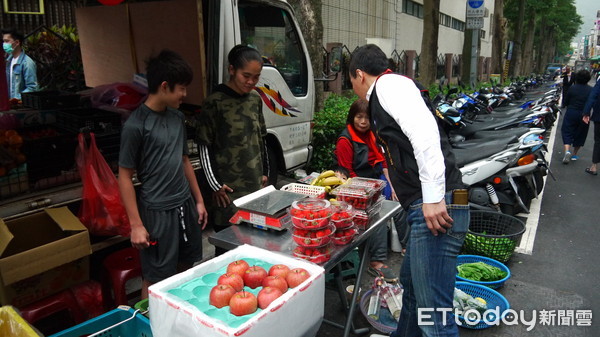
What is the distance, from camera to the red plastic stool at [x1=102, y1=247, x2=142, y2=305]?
3.11m

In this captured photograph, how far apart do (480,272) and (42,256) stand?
3.33 m

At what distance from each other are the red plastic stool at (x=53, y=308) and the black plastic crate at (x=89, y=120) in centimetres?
133

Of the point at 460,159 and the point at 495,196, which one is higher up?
the point at 460,159

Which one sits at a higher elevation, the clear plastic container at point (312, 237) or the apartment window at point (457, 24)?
A: the apartment window at point (457, 24)

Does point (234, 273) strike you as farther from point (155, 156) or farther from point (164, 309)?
point (155, 156)

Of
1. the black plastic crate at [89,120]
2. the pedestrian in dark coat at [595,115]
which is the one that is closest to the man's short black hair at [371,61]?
the black plastic crate at [89,120]

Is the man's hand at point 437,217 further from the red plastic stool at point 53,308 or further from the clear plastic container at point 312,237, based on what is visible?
the red plastic stool at point 53,308

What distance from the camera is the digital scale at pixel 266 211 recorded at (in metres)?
2.44

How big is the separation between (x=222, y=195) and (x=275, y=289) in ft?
5.20

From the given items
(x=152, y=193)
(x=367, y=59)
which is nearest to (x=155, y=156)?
(x=152, y=193)

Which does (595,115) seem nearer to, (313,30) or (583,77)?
(583,77)

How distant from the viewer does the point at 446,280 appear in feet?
7.51

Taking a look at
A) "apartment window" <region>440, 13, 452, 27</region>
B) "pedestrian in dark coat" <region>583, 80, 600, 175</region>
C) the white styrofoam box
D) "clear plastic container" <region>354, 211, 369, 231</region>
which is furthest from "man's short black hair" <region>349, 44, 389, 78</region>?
"apartment window" <region>440, 13, 452, 27</region>

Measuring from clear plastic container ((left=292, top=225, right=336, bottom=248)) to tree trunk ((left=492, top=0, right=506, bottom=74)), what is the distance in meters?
22.1
